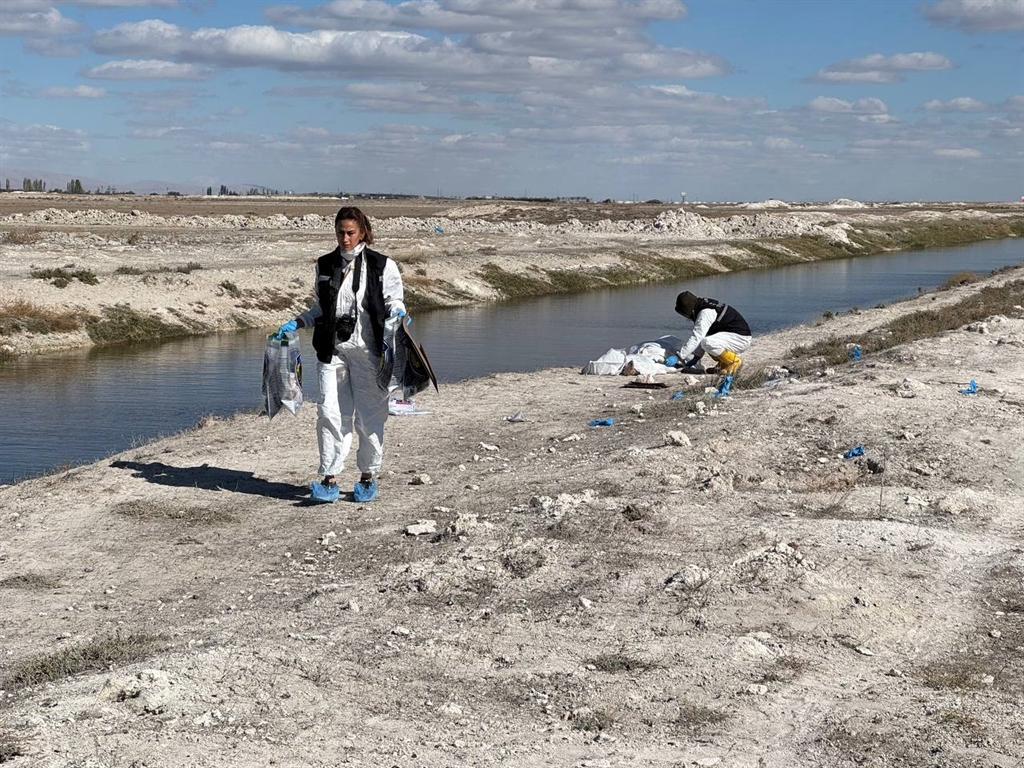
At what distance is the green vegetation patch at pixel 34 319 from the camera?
2655 cm

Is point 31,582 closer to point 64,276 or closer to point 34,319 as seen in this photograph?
point 34,319

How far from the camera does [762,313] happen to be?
3828 cm

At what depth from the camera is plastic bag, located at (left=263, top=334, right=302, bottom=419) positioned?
10.6 m

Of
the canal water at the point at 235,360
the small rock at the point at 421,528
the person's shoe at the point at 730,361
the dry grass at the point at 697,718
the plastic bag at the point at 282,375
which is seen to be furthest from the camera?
the person's shoe at the point at 730,361

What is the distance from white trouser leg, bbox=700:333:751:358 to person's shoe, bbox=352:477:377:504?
27.4 ft

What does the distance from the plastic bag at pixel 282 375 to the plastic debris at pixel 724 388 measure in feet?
19.4

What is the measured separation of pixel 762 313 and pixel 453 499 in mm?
29420

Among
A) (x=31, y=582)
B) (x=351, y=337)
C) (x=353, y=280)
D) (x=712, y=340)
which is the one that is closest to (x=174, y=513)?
(x=31, y=582)

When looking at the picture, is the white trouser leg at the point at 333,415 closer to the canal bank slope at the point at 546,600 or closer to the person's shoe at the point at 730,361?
the canal bank slope at the point at 546,600

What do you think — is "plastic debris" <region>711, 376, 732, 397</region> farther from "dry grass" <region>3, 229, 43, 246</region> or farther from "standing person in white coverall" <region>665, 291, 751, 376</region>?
"dry grass" <region>3, 229, 43, 246</region>

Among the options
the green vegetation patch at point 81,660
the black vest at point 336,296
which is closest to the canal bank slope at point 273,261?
the black vest at point 336,296

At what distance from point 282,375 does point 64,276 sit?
2176 centimetres

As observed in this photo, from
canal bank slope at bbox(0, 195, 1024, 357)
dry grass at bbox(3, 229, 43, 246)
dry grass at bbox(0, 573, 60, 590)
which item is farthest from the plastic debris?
dry grass at bbox(3, 229, 43, 246)

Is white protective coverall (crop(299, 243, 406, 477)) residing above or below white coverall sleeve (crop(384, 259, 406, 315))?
below
